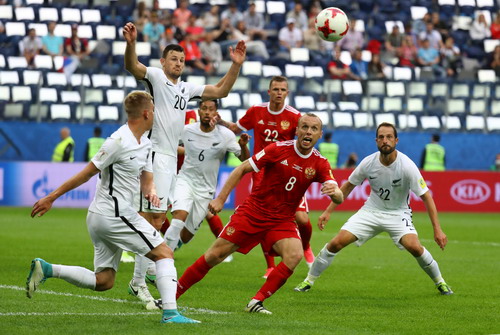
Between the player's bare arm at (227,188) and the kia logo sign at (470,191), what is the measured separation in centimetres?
1671

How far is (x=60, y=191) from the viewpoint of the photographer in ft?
22.9

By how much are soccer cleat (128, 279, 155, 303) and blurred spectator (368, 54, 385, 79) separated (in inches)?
714

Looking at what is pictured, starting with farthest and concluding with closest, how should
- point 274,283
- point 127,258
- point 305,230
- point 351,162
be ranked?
point 351,162 → point 127,258 → point 305,230 → point 274,283

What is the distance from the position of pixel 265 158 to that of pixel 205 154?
11.4 feet

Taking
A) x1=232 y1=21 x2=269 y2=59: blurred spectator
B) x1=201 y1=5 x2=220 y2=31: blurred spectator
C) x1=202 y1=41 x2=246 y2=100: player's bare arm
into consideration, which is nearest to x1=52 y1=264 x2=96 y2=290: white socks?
x1=202 y1=41 x2=246 y2=100: player's bare arm

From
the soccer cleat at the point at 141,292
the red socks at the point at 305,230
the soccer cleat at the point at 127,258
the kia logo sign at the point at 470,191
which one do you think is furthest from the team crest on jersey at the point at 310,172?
the kia logo sign at the point at 470,191

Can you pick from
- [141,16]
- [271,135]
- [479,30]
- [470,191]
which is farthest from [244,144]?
[479,30]

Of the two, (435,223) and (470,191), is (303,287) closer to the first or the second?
(435,223)

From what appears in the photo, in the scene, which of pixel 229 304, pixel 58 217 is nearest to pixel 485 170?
pixel 58 217

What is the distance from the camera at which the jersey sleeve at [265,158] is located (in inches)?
335

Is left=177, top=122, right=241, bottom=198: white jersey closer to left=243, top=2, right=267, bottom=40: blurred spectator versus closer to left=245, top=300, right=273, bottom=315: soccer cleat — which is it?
left=245, top=300, right=273, bottom=315: soccer cleat

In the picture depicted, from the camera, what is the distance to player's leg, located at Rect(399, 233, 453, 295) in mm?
10117

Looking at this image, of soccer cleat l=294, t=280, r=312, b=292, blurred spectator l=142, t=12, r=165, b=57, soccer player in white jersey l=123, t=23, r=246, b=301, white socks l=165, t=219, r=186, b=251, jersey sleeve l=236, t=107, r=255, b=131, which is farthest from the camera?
blurred spectator l=142, t=12, r=165, b=57

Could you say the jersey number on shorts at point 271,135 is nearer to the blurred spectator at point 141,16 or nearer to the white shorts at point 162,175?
the white shorts at point 162,175
